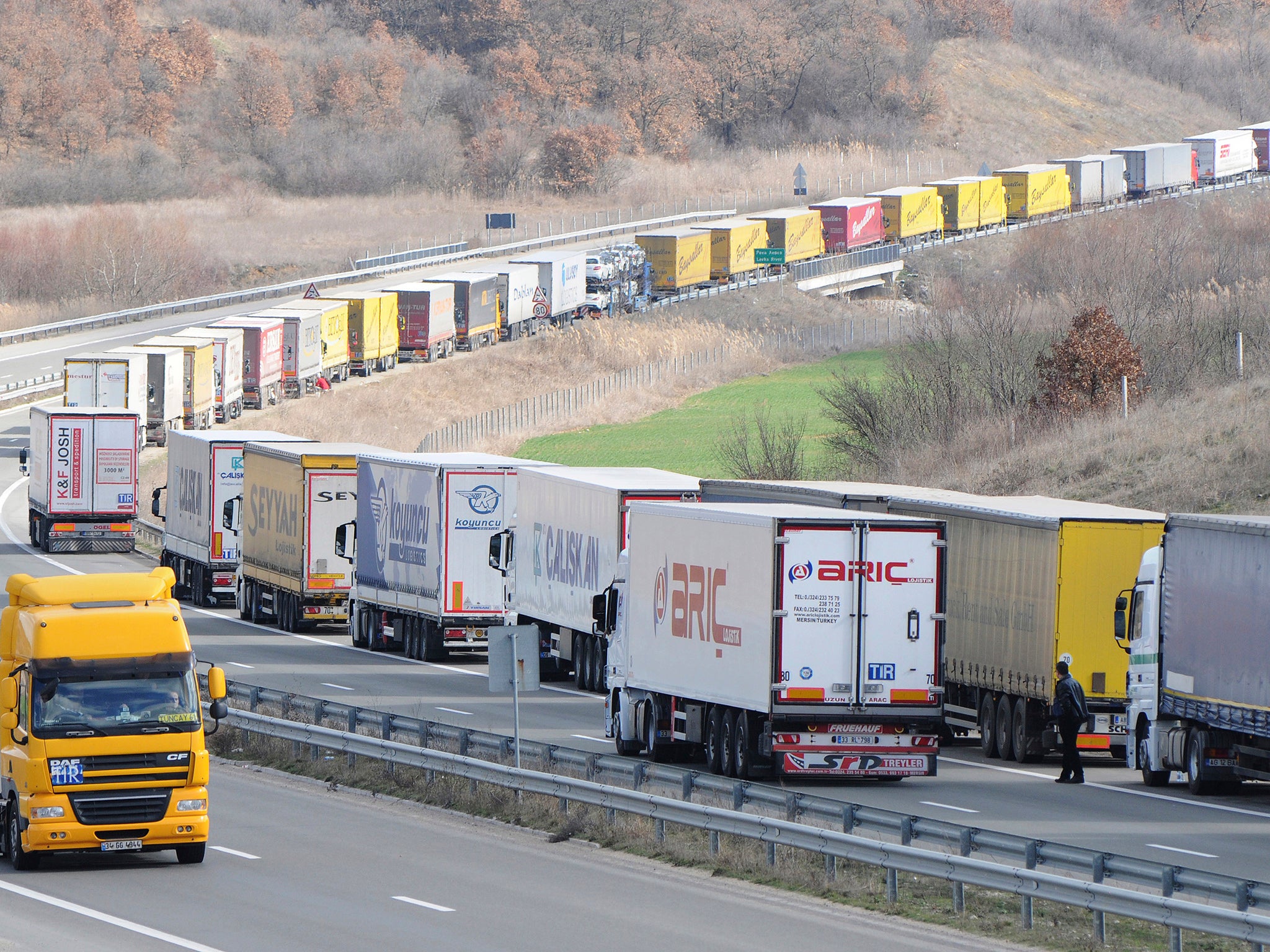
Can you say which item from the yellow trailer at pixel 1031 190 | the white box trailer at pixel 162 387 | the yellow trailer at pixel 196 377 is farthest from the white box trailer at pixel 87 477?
the yellow trailer at pixel 1031 190

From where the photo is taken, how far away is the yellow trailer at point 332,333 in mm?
81875

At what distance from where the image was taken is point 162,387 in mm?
68062

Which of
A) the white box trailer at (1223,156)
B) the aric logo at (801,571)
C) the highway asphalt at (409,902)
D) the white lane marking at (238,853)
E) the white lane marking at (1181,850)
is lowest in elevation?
the white lane marking at (238,853)

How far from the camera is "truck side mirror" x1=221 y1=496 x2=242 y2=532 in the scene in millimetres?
44406

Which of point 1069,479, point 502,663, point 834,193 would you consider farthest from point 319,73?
point 502,663

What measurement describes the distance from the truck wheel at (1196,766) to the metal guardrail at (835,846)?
21.3ft

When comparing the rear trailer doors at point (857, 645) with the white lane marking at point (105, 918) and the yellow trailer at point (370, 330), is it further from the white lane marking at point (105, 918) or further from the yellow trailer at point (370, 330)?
the yellow trailer at point (370, 330)

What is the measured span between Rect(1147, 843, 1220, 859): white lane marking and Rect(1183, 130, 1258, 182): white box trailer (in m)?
117

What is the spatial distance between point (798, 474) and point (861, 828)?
124 ft

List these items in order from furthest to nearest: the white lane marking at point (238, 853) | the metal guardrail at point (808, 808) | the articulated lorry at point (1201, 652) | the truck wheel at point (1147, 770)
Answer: the truck wheel at point (1147, 770) < the articulated lorry at point (1201, 652) < the white lane marking at point (238, 853) < the metal guardrail at point (808, 808)

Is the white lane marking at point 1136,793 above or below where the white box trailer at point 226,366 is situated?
below

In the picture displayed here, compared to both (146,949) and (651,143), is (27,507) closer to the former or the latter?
(146,949)

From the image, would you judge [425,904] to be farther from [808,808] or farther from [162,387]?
[162,387]

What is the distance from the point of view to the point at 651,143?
535 feet
